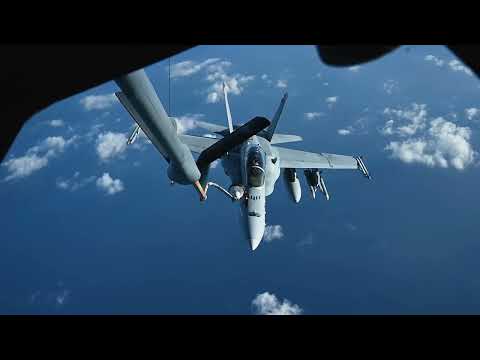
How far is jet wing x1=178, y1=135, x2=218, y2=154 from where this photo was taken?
13.5 metres

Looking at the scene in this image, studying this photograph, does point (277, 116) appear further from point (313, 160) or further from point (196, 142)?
point (196, 142)

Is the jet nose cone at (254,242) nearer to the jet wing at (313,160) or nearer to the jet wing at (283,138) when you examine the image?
the jet wing at (313,160)

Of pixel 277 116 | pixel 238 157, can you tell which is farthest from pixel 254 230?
pixel 277 116

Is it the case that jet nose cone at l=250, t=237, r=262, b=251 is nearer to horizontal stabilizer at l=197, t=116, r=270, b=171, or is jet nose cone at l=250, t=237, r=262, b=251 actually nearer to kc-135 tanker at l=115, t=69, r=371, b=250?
kc-135 tanker at l=115, t=69, r=371, b=250

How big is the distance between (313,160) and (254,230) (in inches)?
211

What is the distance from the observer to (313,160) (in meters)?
14.3

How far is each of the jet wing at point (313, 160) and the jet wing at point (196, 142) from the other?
273cm

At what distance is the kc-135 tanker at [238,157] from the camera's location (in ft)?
7.05

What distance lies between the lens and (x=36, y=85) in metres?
1.21

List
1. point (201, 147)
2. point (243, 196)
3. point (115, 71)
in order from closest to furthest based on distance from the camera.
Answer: point (115, 71) → point (243, 196) → point (201, 147)
